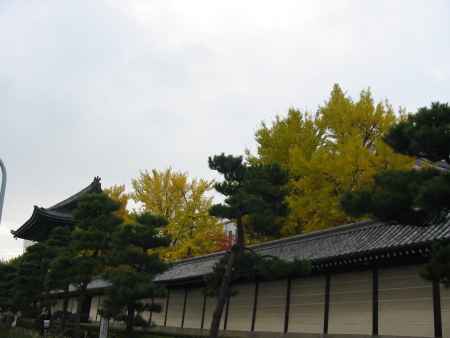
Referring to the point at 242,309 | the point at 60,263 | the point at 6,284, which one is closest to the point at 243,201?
the point at 242,309

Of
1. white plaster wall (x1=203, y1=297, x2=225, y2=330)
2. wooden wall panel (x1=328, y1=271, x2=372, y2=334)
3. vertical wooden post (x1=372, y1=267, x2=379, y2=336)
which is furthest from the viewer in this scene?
white plaster wall (x1=203, y1=297, x2=225, y2=330)

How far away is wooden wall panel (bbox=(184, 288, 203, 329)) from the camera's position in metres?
23.0

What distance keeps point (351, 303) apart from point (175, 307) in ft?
38.4

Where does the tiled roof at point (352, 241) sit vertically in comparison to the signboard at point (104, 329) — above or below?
above

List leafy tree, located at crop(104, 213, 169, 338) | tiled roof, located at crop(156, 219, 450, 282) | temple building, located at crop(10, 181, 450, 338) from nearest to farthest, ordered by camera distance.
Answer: temple building, located at crop(10, 181, 450, 338) < tiled roof, located at crop(156, 219, 450, 282) < leafy tree, located at crop(104, 213, 169, 338)

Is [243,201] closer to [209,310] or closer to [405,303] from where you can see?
[405,303]

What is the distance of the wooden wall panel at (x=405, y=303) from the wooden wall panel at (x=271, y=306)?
4507mm

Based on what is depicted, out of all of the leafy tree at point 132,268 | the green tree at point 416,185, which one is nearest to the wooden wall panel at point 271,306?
the leafy tree at point 132,268

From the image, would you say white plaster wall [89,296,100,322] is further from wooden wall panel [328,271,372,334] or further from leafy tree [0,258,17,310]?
wooden wall panel [328,271,372,334]

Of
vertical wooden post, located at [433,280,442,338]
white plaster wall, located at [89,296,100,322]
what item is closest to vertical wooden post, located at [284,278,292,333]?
vertical wooden post, located at [433,280,442,338]

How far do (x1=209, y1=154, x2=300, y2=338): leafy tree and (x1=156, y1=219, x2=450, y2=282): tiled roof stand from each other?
6.63ft

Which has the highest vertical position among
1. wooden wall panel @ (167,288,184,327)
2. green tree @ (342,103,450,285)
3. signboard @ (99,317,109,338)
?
green tree @ (342,103,450,285)

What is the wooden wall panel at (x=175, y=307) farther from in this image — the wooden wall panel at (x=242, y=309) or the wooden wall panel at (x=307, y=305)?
the wooden wall panel at (x=307, y=305)

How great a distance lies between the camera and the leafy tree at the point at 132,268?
61.4ft
